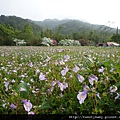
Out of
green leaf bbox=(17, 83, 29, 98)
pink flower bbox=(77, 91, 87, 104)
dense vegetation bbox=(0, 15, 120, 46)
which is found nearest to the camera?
pink flower bbox=(77, 91, 87, 104)

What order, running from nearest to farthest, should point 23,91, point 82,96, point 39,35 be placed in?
point 82,96 → point 23,91 → point 39,35

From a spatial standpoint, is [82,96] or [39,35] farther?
[39,35]

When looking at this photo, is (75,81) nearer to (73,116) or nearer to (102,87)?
(102,87)

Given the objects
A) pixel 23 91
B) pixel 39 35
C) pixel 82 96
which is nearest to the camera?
pixel 82 96

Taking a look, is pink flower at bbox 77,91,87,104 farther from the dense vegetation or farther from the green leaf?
the dense vegetation

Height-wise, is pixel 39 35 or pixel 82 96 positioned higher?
pixel 82 96

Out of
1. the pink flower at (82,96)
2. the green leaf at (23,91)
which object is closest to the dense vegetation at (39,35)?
the green leaf at (23,91)

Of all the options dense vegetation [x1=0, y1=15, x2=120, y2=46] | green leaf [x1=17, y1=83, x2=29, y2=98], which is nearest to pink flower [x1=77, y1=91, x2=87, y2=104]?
green leaf [x1=17, y1=83, x2=29, y2=98]

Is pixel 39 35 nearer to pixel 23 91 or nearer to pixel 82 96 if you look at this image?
pixel 23 91

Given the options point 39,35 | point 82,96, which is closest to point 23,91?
point 82,96

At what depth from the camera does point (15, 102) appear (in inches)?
67.6

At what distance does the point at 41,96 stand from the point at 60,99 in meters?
0.24

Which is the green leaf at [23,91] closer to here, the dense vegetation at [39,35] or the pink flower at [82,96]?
the pink flower at [82,96]

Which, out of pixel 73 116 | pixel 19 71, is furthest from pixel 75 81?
pixel 19 71
